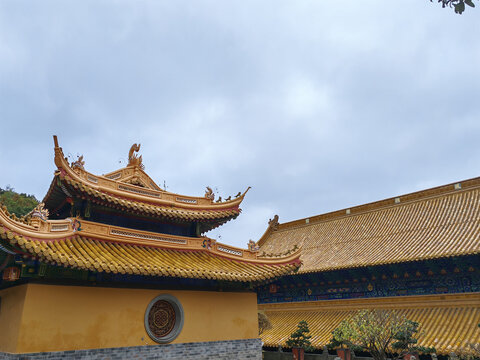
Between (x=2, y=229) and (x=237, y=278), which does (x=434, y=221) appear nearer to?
(x=237, y=278)

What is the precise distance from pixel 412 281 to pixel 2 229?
49.7 ft

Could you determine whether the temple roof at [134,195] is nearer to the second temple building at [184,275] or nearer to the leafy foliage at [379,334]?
the second temple building at [184,275]

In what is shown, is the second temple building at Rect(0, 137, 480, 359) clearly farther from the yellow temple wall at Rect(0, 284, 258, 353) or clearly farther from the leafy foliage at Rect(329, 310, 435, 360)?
the leafy foliage at Rect(329, 310, 435, 360)

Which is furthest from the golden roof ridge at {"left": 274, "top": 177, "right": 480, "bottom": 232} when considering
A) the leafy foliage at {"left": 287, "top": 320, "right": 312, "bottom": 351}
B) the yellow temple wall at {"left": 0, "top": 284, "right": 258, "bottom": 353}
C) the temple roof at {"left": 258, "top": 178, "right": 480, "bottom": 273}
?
the yellow temple wall at {"left": 0, "top": 284, "right": 258, "bottom": 353}

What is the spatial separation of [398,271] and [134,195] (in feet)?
37.9

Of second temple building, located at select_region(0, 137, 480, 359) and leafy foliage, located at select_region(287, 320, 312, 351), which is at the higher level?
second temple building, located at select_region(0, 137, 480, 359)

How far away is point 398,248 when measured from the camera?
1720cm

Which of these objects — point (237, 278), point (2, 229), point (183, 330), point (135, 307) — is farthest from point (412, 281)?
point (2, 229)

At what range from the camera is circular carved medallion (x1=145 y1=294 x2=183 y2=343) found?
11.1 meters

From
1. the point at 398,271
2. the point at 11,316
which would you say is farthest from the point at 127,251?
the point at 398,271

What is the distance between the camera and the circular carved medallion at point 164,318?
1108cm

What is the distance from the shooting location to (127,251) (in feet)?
37.2

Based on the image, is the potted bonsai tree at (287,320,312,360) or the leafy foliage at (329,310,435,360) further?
the potted bonsai tree at (287,320,312,360)

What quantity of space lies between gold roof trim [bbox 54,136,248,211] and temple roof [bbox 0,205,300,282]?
1.26 m
